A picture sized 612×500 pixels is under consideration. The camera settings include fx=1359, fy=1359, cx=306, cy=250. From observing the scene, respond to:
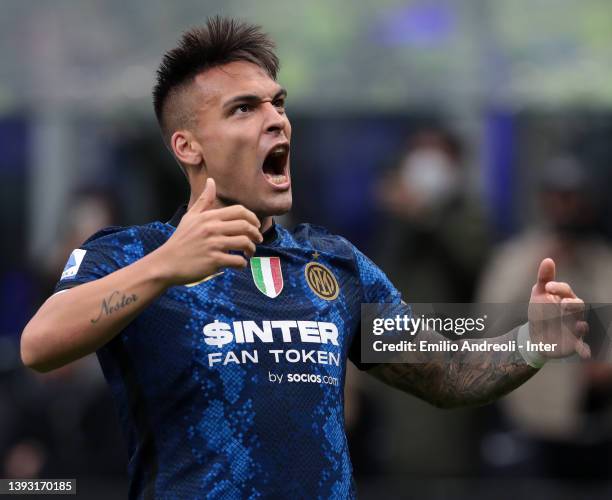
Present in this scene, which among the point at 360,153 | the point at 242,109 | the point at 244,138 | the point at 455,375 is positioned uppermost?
the point at 360,153

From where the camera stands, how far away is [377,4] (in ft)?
32.2

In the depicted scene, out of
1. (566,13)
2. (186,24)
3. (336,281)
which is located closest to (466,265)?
(566,13)

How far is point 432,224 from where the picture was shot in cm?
848

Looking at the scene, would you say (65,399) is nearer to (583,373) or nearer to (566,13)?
(583,373)

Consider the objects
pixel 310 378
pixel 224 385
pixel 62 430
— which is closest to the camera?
pixel 224 385

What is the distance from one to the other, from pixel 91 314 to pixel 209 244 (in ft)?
1.36

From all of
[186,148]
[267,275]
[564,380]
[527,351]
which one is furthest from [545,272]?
[564,380]

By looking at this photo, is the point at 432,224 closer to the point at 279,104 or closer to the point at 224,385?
the point at 279,104

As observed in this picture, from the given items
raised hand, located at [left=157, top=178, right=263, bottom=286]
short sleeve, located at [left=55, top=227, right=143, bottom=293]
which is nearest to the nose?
short sleeve, located at [left=55, top=227, right=143, bottom=293]

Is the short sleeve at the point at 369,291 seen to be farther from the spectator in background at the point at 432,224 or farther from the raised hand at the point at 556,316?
the spectator in background at the point at 432,224

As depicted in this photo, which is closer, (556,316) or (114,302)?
(114,302)

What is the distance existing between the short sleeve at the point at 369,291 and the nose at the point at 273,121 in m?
0.53

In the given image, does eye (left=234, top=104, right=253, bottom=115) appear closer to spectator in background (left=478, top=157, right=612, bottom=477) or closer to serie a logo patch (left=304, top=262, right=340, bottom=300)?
serie a logo patch (left=304, top=262, right=340, bottom=300)

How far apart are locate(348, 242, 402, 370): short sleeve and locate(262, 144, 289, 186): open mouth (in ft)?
1.31
